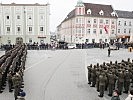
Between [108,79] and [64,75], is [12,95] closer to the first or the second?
[108,79]

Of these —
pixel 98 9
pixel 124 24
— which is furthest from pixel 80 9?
pixel 124 24

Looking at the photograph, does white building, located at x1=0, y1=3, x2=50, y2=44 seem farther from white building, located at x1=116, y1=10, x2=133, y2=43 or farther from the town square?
white building, located at x1=116, y1=10, x2=133, y2=43

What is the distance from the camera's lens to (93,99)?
12492mm

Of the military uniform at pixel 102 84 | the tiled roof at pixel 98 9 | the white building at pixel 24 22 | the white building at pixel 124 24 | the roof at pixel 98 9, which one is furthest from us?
the white building at pixel 124 24

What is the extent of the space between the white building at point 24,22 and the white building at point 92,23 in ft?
37.8

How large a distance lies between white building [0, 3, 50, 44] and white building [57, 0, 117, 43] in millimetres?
11533

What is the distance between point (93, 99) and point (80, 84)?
10.9 ft

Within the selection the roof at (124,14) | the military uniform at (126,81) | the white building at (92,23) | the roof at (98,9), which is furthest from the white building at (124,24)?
the military uniform at (126,81)

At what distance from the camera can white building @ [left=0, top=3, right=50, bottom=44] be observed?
53844 mm

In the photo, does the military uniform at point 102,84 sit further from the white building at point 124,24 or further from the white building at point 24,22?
the white building at point 124,24

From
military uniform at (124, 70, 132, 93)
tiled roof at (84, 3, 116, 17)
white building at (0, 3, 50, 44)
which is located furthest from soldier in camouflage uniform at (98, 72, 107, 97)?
tiled roof at (84, 3, 116, 17)

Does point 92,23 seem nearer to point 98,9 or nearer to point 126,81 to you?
point 98,9

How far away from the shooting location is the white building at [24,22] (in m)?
53.8

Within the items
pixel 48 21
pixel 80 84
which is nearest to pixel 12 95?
pixel 80 84
